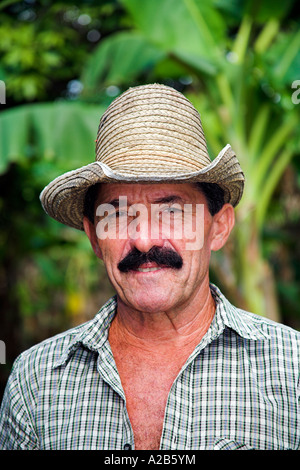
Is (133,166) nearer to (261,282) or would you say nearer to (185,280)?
(185,280)

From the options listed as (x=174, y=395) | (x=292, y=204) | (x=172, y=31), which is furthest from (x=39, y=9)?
(x=174, y=395)

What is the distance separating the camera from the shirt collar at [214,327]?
1.85m

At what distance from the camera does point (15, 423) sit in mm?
1902

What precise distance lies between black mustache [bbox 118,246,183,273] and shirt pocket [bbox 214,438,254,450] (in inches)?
21.3

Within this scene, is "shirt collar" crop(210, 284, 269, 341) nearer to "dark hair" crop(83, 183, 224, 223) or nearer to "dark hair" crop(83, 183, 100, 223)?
"dark hair" crop(83, 183, 224, 223)

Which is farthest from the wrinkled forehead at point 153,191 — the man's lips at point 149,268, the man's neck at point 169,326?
the man's neck at point 169,326

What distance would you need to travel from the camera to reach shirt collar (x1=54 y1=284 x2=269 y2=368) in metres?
1.85

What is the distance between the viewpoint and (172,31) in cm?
408

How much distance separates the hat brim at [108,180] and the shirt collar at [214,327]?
371 mm

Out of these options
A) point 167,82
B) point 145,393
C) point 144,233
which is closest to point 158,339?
point 145,393

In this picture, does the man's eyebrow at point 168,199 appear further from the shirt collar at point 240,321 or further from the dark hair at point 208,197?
the shirt collar at point 240,321

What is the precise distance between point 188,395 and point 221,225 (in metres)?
0.61

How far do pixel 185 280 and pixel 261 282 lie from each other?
96.2 inches

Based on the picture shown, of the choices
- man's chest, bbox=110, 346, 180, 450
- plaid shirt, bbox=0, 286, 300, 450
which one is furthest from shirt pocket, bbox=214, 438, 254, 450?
man's chest, bbox=110, 346, 180, 450
